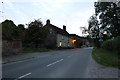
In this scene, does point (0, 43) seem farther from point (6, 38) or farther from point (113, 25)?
point (113, 25)

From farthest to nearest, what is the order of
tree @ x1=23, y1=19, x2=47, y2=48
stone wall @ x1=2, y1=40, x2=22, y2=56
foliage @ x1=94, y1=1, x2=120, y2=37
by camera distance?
tree @ x1=23, y1=19, x2=47, y2=48 < foliage @ x1=94, y1=1, x2=120, y2=37 < stone wall @ x1=2, y1=40, x2=22, y2=56

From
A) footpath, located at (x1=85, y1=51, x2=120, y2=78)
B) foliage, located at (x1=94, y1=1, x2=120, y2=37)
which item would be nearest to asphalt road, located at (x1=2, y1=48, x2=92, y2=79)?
footpath, located at (x1=85, y1=51, x2=120, y2=78)

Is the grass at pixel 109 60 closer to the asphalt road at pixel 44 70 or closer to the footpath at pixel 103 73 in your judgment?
the asphalt road at pixel 44 70

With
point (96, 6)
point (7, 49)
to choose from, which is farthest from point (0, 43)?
point (96, 6)

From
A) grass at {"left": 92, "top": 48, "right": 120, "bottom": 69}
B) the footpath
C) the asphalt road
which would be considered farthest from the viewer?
grass at {"left": 92, "top": 48, "right": 120, "bottom": 69}

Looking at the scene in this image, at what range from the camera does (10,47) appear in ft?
92.3

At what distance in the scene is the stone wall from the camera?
2620cm

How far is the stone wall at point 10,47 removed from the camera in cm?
2620

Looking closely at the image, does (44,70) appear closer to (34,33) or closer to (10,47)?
(10,47)

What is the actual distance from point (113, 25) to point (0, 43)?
2552 centimetres

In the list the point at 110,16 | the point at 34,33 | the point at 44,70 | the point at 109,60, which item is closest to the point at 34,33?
the point at 34,33

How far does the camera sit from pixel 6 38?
27453 mm

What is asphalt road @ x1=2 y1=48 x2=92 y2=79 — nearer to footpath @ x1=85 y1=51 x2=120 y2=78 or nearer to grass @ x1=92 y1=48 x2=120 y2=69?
footpath @ x1=85 y1=51 x2=120 y2=78

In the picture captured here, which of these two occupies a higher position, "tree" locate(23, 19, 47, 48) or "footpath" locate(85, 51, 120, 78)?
"tree" locate(23, 19, 47, 48)
